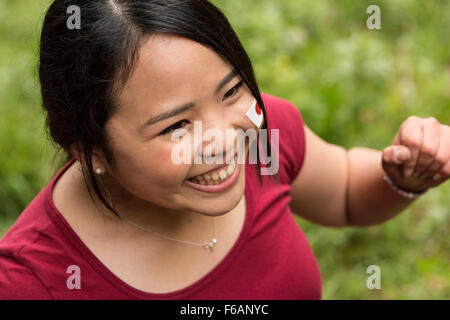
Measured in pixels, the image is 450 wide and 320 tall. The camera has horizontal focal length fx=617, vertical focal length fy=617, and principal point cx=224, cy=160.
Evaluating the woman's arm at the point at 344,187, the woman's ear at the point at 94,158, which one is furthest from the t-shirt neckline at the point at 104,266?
the woman's arm at the point at 344,187

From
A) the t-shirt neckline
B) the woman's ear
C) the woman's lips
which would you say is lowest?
the t-shirt neckline

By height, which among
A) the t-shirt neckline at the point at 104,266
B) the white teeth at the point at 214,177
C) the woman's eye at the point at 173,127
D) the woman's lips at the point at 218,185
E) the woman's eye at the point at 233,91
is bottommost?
the t-shirt neckline at the point at 104,266

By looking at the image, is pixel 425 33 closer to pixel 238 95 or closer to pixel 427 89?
pixel 427 89

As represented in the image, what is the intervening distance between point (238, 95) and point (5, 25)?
8.80ft

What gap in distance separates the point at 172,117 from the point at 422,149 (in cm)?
51

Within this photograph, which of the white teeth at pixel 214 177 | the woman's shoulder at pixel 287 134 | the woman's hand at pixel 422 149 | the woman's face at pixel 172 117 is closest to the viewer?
the woman's face at pixel 172 117

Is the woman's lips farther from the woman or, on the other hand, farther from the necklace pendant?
the necklace pendant

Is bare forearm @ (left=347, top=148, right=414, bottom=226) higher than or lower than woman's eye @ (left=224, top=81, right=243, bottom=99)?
lower

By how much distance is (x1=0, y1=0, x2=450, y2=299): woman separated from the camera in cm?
100

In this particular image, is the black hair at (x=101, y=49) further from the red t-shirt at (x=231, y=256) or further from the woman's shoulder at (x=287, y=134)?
the woman's shoulder at (x=287, y=134)

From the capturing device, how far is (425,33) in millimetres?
2795

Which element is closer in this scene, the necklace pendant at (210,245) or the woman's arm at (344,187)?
the necklace pendant at (210,245)

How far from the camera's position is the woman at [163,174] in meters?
1.00

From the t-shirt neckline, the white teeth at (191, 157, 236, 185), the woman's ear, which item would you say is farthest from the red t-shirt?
the white teeth at (191, 157, 236, 185)
